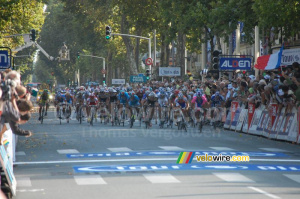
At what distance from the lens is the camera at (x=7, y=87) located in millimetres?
9602

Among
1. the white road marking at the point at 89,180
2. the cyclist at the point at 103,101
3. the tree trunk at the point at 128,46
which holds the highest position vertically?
the tree trunk at the point at 128,46

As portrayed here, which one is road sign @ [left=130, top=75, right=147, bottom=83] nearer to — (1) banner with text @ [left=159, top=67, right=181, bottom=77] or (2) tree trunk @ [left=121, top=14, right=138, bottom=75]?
(2) tree trunk @ [left=121, top=14, right=138, bottom=75]

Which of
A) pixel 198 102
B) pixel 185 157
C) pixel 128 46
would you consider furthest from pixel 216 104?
pixel 128 46

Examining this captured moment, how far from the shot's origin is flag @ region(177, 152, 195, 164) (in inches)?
667

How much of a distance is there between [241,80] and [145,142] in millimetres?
7825

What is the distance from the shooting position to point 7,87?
9805 millimetres

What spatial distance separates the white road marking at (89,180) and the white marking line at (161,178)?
33.1 inches

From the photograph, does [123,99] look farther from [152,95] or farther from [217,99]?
[217,99]

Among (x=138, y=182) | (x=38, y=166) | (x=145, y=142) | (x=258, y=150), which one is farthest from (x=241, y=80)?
(x=138, y=182)

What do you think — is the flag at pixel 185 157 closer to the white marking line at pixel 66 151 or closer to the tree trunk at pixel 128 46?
the white marking line at pixel 66 151

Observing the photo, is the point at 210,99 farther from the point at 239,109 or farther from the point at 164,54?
the point at 164,54

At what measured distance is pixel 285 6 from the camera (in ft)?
85.1

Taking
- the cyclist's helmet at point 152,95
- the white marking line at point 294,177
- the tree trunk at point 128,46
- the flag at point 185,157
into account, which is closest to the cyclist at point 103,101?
the cyclist's helmet at point 152,95

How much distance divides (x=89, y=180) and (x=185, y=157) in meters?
4.70
